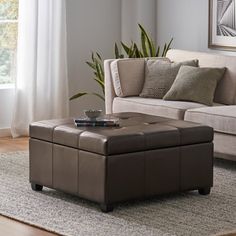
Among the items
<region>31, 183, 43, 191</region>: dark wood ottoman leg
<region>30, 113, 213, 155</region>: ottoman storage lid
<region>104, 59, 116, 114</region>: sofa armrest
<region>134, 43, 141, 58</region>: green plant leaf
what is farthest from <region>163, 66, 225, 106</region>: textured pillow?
<region>31, 183, 43, 191</region>: dark wood ottoman leg

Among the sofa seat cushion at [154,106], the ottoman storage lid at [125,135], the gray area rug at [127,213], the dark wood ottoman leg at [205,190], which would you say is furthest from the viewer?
the sofa seat cushion at [154,106]

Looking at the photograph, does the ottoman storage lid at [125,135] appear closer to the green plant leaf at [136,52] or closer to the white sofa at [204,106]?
the white sofa at [204,106]

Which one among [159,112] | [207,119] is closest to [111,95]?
[159,112]

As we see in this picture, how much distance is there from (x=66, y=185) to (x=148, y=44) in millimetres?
2900

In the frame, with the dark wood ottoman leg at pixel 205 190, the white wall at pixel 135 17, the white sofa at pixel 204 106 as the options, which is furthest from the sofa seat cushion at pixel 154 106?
the white wall at pixel 135 17

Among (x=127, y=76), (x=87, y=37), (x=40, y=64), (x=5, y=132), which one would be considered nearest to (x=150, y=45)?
(x=87, y=37)

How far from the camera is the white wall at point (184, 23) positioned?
727 cm

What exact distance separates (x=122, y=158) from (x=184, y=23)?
10.8ft

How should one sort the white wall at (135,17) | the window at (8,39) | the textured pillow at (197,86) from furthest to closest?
the white wall at (135,17)
the window at (8,39)
the textured pillow at (197,86)

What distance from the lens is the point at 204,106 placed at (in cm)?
602

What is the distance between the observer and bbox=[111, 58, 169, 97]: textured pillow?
256 inches

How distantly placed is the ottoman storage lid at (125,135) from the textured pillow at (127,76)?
1.49m

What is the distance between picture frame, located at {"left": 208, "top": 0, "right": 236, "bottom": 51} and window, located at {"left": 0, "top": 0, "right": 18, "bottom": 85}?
1819 mm

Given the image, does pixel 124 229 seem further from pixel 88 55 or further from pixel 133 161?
pixel 88 55
